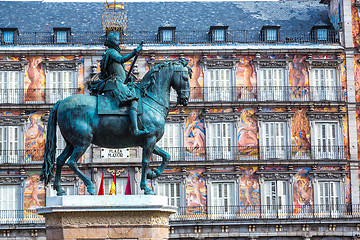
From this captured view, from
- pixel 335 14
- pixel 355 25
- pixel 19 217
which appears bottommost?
pixel 19 217

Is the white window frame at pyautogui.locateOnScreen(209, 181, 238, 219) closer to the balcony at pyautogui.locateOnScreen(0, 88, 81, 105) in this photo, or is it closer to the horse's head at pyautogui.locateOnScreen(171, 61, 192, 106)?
the balcony at pyautogui.locateOnScreen(0, 88, 81, 105)

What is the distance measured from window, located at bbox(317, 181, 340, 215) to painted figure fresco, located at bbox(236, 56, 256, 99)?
20.8ft

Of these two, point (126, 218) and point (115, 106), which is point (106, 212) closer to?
point (126, 218)

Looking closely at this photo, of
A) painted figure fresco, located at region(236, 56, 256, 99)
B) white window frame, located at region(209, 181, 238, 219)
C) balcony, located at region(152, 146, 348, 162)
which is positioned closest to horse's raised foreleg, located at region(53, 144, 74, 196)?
balcony, located at region(152, 146, 348, 162)

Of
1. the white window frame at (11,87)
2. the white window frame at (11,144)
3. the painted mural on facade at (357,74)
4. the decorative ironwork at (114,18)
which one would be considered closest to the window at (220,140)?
the painted mural on facade at (357,74)

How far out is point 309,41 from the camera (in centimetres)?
4553

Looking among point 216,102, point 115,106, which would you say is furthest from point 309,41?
point 115,106

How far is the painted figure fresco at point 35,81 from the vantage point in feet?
145

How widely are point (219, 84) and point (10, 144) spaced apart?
12.0 meters

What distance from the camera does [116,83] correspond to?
1544cm

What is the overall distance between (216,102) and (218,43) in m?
3.51

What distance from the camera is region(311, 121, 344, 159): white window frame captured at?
4422 cm

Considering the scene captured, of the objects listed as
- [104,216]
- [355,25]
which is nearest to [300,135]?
[355,25]

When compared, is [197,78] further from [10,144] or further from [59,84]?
[10,144]
